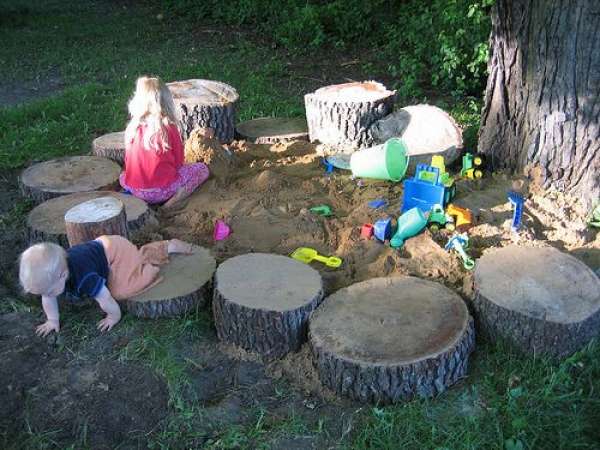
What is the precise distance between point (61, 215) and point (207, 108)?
63.6 inches

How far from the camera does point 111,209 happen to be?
357 cm

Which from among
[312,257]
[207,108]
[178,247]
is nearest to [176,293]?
[178,247]

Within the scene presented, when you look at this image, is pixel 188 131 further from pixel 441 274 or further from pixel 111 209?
pixel 441 274

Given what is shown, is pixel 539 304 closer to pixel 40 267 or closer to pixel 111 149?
pixel 40 267

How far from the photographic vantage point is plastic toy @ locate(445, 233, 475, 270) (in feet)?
11.2

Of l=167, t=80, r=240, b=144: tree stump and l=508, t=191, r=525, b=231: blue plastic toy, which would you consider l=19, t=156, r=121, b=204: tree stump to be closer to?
l=167, t=80, r=240, b=144: tree stump

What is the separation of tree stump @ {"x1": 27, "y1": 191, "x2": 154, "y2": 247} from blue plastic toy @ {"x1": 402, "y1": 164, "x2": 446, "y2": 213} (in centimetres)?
166

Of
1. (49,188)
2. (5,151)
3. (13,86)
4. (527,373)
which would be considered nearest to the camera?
(527,373)

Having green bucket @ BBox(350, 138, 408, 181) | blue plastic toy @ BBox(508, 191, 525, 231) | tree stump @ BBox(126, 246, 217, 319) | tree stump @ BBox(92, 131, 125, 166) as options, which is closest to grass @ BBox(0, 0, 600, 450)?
tree stump @ BBox(126, 246, 217, 319)

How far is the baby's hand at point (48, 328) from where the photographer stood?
3.28m

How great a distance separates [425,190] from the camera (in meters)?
3.83

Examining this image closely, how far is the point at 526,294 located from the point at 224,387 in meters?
1.52

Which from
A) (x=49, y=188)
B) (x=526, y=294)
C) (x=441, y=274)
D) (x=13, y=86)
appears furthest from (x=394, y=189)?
(x=13, y=86)

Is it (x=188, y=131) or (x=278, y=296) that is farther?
(x=188, y=131)
